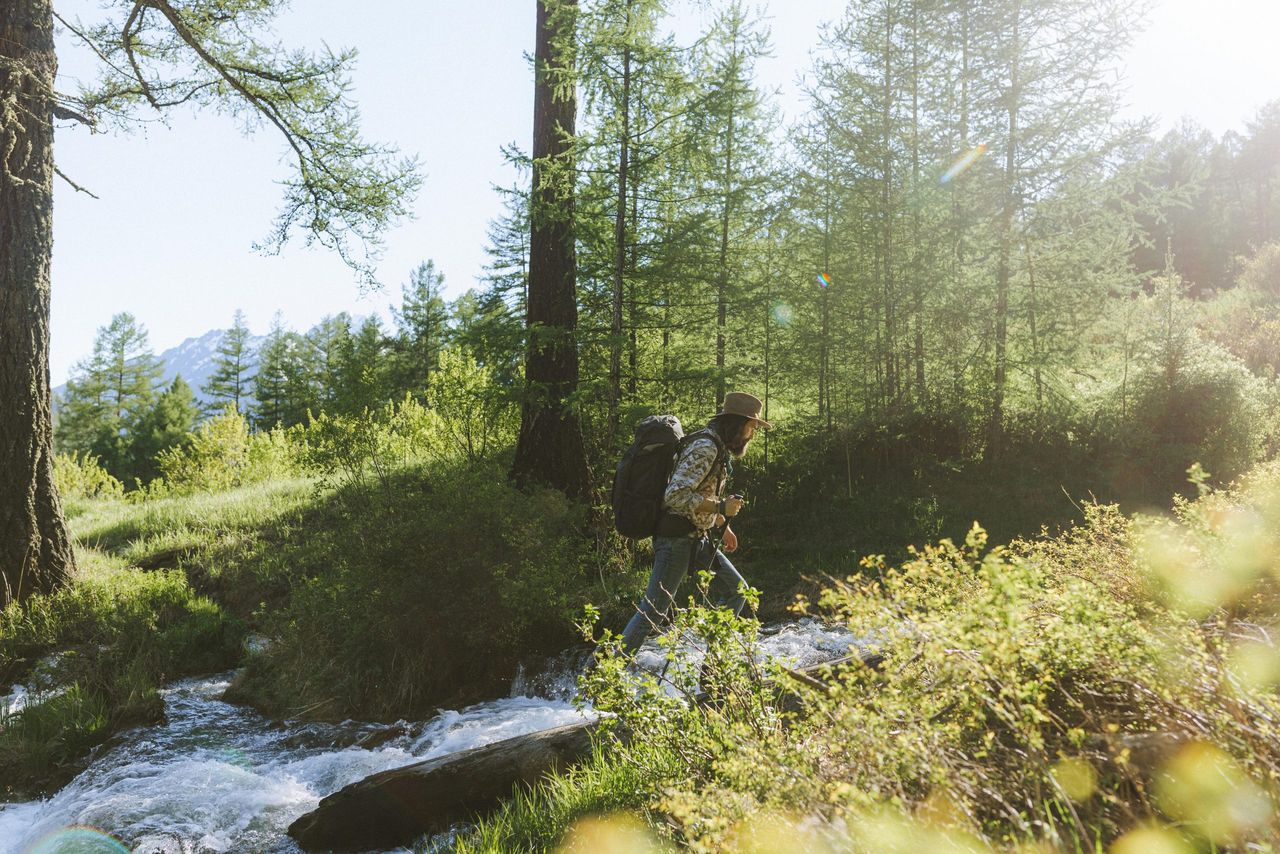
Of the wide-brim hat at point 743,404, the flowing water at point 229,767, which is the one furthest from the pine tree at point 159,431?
the wide-brim hat at point 743,404

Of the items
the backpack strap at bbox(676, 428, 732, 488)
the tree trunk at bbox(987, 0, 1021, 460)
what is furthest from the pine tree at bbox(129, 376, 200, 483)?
the backpack strap at bbox(676, 428, 732, 488)

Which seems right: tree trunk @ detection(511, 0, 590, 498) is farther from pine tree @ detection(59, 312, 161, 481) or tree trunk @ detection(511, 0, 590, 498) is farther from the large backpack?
pine tree @ detection(59, 312, 161, 481)

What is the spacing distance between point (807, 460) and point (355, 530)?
8.33 meters

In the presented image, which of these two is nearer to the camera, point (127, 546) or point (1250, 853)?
point (1250, 853)

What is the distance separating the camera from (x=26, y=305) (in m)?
7.15

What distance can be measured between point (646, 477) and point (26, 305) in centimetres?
679

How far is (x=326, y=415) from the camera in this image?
8734 mm

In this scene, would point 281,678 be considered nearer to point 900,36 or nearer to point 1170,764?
point 1170,764

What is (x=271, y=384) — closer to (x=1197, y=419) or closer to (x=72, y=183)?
(x=72, y=183)

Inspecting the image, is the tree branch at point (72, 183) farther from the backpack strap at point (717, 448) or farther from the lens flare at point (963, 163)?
the lens flare at point (963, 163)

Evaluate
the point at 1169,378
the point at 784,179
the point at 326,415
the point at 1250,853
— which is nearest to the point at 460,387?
the point at 326,415

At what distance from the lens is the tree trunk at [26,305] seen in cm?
704

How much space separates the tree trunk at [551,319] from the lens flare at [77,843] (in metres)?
5.41

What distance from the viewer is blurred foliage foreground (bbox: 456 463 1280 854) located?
1952mm
